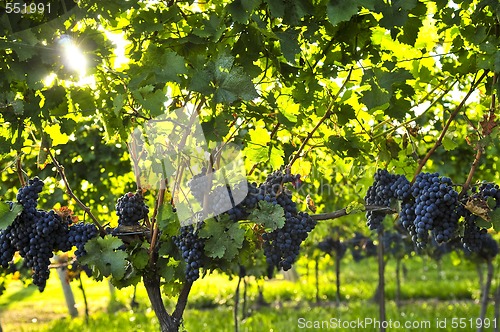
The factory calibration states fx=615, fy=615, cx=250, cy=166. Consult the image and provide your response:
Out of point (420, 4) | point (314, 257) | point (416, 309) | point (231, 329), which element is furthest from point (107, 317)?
point (420, 4)

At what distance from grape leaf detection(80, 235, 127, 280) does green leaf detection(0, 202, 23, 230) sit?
1.05ft

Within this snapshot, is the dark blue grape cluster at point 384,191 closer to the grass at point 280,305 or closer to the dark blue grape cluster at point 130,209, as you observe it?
the dark blue grape cluster at point 130,209

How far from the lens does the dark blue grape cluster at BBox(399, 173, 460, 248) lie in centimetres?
Result: 238

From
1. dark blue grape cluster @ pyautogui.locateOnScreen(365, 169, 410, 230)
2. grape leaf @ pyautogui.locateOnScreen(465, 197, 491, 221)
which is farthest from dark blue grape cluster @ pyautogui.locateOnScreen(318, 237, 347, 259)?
grape leaf @ pyautogui.locateOnScreen(465, 197, 491, 221)

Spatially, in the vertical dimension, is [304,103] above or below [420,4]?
below

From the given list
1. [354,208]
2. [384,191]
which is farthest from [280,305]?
[354,208]

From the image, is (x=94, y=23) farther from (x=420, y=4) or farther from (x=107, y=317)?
(x=107, y=317)

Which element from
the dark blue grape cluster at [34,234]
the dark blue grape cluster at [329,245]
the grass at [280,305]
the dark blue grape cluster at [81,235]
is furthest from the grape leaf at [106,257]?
the dark blue grape cluster at [329,245]

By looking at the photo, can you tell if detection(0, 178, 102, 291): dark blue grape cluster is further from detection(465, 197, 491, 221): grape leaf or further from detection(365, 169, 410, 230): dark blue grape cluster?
detection(465, 197, 491, 221): grape leaf

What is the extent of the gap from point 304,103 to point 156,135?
628 mm

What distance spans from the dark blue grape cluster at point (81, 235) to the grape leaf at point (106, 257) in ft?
0.23

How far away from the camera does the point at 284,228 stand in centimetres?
247

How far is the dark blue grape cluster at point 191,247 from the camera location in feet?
7.79

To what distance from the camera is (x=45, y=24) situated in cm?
226
